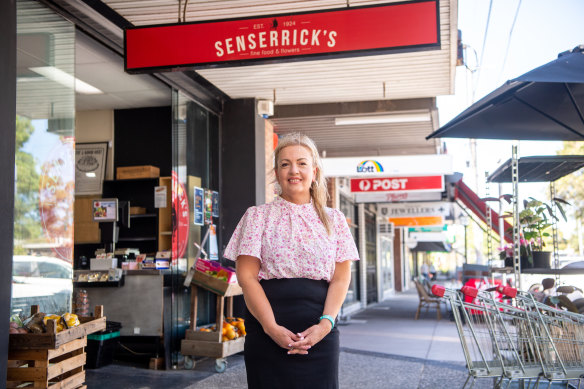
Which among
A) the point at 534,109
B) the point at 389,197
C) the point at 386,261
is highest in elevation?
the point at 534,109

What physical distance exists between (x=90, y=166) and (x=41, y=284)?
15.2 feet

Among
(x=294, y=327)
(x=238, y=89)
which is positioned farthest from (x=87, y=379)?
(x=294, y=327)

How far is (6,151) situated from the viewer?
382 cm

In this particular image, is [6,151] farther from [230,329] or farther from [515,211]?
[515,211]

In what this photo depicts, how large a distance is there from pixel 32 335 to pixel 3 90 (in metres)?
1.64

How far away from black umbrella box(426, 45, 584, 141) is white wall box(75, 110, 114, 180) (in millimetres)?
5368

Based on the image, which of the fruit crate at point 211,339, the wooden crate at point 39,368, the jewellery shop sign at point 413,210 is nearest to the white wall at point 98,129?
the fruit crate at point 211,339

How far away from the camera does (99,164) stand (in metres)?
8.84

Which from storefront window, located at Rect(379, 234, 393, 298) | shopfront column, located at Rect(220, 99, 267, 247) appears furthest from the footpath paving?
storefront window, located at Rect(379, 234, 393, 298)

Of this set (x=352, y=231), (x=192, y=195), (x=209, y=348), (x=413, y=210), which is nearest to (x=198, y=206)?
(x=192, y=195)

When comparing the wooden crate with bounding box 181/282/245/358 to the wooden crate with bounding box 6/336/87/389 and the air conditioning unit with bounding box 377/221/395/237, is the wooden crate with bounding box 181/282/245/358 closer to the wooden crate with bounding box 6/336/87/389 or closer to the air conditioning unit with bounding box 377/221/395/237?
the wooden crate with bounding box 6/336/87/389

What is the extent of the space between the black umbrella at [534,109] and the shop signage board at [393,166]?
2680 mm

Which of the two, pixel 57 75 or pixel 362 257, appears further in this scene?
pixel 362 257

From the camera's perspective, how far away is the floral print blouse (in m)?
2.11
